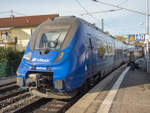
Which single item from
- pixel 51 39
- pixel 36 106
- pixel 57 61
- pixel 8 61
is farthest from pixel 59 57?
pixel 8 61

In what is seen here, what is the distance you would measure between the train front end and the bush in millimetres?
8546

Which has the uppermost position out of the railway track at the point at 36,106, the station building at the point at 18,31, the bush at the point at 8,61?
the station building at the point at 18,31

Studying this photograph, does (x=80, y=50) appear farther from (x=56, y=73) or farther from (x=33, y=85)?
(x=33, y=85)

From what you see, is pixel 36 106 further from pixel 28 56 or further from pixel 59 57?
pixel 59 57

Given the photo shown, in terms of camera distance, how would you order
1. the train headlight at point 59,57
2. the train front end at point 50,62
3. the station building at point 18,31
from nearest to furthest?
the train front end at point 50,62
the train headlight at point 59,57
the station building at point 18,31

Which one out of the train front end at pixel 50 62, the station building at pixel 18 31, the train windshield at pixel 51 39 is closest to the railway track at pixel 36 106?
the train front end at pixel 50 62

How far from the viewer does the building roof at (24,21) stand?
104 ft

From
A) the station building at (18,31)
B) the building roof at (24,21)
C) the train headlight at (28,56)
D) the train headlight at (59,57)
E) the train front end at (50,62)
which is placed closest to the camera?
the train front end at (50,62)

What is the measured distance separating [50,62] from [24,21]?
3064 cm

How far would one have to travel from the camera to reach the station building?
2924 cm

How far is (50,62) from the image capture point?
5.25 metres

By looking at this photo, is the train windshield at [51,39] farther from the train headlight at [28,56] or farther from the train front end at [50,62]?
the train headlight at [28,56]

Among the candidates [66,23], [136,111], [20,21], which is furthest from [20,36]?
[136,111]

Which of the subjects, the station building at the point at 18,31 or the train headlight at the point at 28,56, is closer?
the train headlight at the point at 28,56
